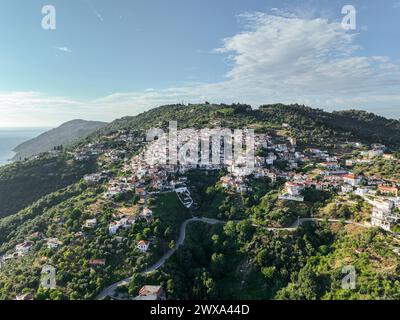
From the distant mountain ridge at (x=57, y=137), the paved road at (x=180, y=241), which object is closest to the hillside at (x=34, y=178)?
the paved road at (x=180, y=241)

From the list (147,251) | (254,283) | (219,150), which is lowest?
(254,283)

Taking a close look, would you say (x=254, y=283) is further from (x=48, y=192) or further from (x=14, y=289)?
(x=48, y=192)

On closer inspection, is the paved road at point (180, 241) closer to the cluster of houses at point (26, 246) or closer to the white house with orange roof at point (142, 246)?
the white house with orange roof at point (142, 246)

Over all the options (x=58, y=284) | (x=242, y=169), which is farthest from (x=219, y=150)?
(x=58, y=284)

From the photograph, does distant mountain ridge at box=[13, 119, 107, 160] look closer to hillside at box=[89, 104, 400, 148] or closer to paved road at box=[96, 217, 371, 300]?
hillside at box=[89, 104, 400, 148]

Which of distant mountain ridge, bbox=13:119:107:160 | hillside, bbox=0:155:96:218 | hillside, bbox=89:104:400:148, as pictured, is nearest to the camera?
hillside, bbox=0:155:96:218

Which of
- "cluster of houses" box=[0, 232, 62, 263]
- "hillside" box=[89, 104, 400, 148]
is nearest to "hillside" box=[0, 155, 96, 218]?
"cluster of houses" box=[0, 232, 62, 263]

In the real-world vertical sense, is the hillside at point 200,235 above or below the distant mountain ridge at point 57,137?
below

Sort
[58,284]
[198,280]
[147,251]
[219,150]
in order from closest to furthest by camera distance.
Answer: [58,284] → [198,280] → [147,251] → [219,150]
